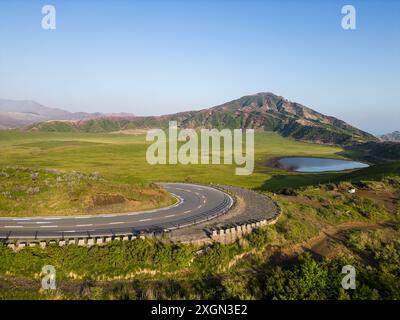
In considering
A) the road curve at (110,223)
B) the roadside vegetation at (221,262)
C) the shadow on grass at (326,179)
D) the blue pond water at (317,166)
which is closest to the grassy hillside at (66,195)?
the roadside vegetation at (221,262)

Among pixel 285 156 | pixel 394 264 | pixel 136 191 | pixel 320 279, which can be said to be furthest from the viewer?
pixel 285 156

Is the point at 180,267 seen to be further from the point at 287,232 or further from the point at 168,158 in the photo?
the point at 168,158

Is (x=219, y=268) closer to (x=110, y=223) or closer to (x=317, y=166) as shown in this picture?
(x=110, y=223)

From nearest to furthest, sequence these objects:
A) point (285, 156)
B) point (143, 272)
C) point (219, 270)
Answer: point (143, 272) → point (219, 270) → point (285, 156)

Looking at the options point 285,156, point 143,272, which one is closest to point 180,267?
point 143,272

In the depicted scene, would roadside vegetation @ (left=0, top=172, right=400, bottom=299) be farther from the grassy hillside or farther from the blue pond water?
the blue pond water

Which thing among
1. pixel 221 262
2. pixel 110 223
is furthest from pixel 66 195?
pixel 221 262

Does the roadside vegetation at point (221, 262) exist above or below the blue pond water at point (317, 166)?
above

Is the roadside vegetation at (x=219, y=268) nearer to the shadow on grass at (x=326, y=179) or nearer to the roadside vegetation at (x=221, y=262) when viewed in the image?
the roadside vegetation at (x=221, y=262)
